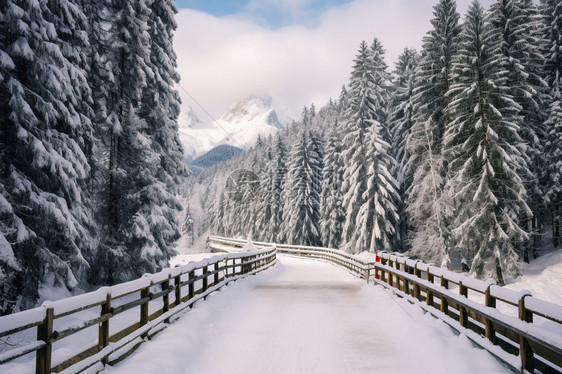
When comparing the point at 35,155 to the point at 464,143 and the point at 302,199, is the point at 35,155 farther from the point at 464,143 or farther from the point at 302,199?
the point at 302,199

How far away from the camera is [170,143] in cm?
1853

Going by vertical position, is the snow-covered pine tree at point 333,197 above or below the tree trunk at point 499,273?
above

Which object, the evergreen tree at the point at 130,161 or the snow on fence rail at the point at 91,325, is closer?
the snow on fence rail at the point at 91,325

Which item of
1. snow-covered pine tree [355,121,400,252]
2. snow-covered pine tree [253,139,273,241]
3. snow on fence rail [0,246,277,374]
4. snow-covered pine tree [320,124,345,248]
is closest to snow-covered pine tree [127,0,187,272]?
snow on fence rail [0,246,277,374]

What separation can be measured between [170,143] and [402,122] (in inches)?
942

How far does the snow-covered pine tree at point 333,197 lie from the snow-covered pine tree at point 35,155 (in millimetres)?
34135

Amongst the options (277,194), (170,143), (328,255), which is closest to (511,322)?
(170,143)

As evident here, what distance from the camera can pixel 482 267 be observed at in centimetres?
2331

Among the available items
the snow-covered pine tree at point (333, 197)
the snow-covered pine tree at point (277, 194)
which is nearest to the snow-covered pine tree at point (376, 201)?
the snow-covered pine tree at point (333, 197)

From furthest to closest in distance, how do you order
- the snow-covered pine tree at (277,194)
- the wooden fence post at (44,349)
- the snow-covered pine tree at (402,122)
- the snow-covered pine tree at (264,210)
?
the snow-covered pine tree at (264,210), the snow-covered pine tree at (277,194), the snow-covered pine tree at (402,122), the wooden fence post at (44,349)

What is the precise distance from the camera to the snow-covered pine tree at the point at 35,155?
9.63m

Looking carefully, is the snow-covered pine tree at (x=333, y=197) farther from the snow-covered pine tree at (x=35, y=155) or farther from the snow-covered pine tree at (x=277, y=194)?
the snow-covered pine tree at (x=35, y=155)

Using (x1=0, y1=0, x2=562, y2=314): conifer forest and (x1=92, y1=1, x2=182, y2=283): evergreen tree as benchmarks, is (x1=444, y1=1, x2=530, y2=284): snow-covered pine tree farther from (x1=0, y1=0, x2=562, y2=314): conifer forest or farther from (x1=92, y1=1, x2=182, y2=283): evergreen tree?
(x1=92, y1=1, x2=182, y2=283): evergreen tree

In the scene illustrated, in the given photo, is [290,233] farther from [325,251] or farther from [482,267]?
[482,267]
